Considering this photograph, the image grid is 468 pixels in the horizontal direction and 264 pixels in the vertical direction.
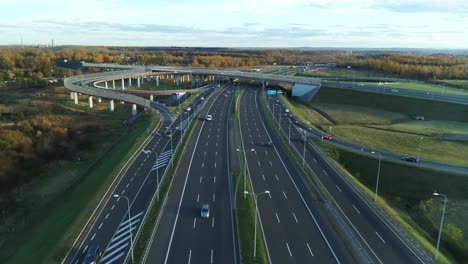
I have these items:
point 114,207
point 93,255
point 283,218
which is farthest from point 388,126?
point 93,255

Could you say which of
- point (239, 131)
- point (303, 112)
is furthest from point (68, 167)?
point (303, 112)

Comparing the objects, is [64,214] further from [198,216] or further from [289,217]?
[289,217]

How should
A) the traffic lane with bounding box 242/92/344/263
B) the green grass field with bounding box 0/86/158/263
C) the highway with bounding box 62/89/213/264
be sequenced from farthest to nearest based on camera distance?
1. the green grass field with bounding box 0/86/158/263
2. the highway with bounding box 62/89/213/264
3. the traffic lane with bounding box 242/92/344/263

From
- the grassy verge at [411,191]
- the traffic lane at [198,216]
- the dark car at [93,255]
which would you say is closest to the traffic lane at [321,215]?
A: the grassy verge at [411,191]

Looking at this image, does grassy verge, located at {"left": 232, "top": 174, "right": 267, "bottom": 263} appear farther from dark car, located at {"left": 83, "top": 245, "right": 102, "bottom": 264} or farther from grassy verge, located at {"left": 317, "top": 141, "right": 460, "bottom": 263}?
grassy verge, located at {"left": 317, "top": 141, "right": 460, "bottom": 263}

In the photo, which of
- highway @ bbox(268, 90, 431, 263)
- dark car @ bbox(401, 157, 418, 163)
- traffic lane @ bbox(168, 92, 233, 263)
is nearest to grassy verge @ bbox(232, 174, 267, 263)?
traffic lane @ bbox(168, 92, 233, 263)

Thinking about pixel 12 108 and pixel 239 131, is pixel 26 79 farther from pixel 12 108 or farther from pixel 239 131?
pixel 239 131

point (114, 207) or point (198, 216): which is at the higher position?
point (198, 216)

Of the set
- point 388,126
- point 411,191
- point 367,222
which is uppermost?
point 388,126
